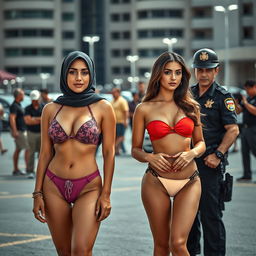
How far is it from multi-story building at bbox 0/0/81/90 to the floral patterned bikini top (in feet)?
379

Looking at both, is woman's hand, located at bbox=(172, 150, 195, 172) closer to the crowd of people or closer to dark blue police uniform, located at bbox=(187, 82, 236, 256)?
the crowd of people

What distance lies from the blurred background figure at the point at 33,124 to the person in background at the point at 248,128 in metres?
4.01

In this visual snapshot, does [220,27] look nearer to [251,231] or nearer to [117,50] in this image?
[117,50]

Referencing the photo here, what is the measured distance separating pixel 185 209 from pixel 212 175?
1237 mm

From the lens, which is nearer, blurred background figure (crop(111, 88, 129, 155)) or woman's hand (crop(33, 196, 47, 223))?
woman's hand (crop(33, 196, 47, 223))

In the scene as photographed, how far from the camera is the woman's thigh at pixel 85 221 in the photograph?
5555 mm

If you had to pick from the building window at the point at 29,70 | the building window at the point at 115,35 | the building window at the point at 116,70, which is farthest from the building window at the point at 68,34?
the building window at the point at 29,70

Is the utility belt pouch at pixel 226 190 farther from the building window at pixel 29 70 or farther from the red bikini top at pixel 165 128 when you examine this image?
the building window at pixel 29 70

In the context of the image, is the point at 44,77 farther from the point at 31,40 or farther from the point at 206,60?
the point at 206,60

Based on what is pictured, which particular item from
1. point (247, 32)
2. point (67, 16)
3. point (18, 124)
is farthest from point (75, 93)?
point (67, 16)

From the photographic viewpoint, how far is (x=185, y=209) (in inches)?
235

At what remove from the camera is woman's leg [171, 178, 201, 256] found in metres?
5.86

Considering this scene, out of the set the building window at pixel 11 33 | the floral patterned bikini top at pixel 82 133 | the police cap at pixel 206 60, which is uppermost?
the building window at pixel 11 33

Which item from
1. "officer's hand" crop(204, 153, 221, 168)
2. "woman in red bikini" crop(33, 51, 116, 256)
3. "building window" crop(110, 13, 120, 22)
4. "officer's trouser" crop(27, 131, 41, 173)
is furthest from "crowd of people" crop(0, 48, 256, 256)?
"building window" crop(110, 13, 120, 22)
